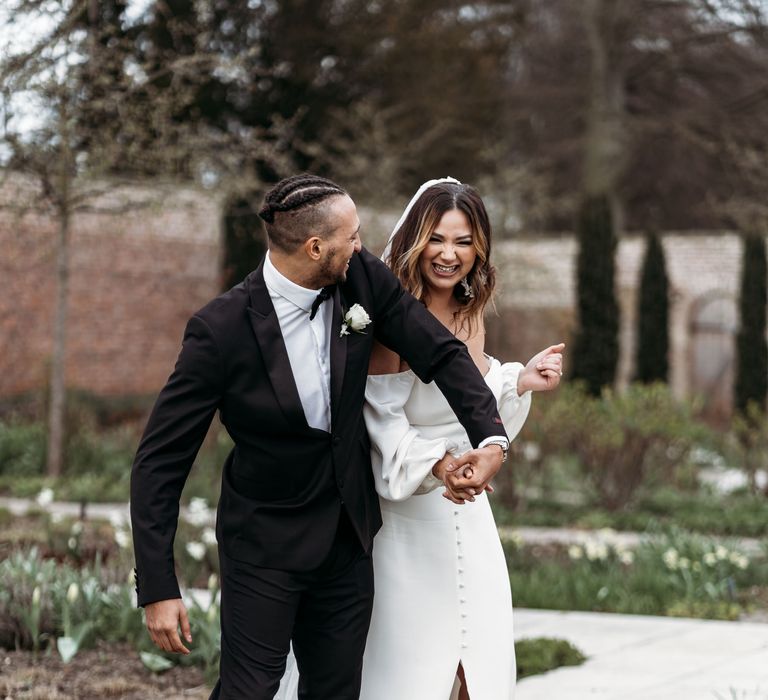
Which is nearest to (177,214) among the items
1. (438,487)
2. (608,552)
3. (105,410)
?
(105,410)

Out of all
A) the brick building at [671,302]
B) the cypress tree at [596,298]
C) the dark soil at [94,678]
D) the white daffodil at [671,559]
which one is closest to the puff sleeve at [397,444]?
the dark soil at [94,678]

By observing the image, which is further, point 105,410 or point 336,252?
point 105,410

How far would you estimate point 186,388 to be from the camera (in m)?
2.81

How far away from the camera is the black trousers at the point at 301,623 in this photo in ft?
9.41

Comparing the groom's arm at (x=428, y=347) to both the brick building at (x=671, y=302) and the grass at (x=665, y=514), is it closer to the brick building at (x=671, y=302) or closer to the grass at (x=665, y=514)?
the grass at (x=665, y=514)

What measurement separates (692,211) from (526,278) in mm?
8259

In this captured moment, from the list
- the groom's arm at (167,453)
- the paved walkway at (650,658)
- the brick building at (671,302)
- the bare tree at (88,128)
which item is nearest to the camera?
the groom's arm at (167,453)

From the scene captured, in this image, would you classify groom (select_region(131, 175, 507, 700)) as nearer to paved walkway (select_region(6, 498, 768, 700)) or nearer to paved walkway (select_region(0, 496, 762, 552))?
paved walkway (select_region(6, 498, 768, 700))

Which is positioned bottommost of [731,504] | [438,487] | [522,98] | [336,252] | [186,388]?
[731,504]

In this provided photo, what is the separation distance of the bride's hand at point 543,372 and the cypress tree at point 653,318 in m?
15.4

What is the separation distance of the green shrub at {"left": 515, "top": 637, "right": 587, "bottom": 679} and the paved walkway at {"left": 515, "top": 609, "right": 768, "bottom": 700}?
0.19 feet

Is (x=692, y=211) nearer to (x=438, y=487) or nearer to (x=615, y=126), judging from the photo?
(x=615, y=126)

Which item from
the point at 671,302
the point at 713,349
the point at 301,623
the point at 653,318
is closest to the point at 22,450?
the point at 653,318

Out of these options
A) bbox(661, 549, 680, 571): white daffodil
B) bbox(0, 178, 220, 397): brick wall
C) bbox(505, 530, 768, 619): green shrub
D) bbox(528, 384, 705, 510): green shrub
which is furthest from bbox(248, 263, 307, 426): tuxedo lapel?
bbox(0, 178, 220, 397): brick wall
